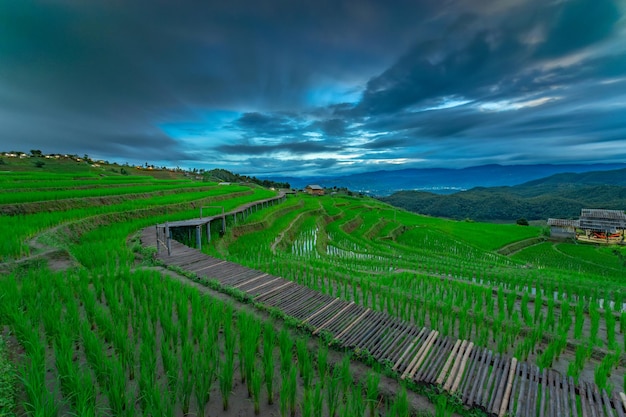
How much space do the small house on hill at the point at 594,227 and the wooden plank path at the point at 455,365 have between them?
38883 millimetres

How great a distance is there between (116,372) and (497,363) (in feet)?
16.2

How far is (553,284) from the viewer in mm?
8656

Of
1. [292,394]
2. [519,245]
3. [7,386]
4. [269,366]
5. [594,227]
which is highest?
[7,386]

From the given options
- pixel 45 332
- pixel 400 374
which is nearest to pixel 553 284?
pixel 400 374

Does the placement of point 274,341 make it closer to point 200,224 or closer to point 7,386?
point 7,386

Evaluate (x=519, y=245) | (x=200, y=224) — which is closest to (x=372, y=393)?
(x=200, y=224)

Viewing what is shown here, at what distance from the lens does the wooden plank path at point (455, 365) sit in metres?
3.21

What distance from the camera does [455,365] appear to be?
378cm

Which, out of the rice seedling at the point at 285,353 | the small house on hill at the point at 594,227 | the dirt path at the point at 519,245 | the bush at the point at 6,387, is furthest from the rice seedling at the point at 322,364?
the small house on hill at the point at 594,227

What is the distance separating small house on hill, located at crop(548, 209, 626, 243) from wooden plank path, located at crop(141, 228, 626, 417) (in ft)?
128

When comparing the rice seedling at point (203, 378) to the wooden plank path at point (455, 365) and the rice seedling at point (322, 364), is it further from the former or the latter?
the wooden plank path at point (455, 365)

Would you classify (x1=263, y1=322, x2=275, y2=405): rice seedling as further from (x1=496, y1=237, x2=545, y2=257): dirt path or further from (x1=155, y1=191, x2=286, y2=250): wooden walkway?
(x1=496, y1=237, x2=545, y2=257): dirt path

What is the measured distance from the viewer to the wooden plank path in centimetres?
321

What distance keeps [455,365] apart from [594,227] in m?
44.3
